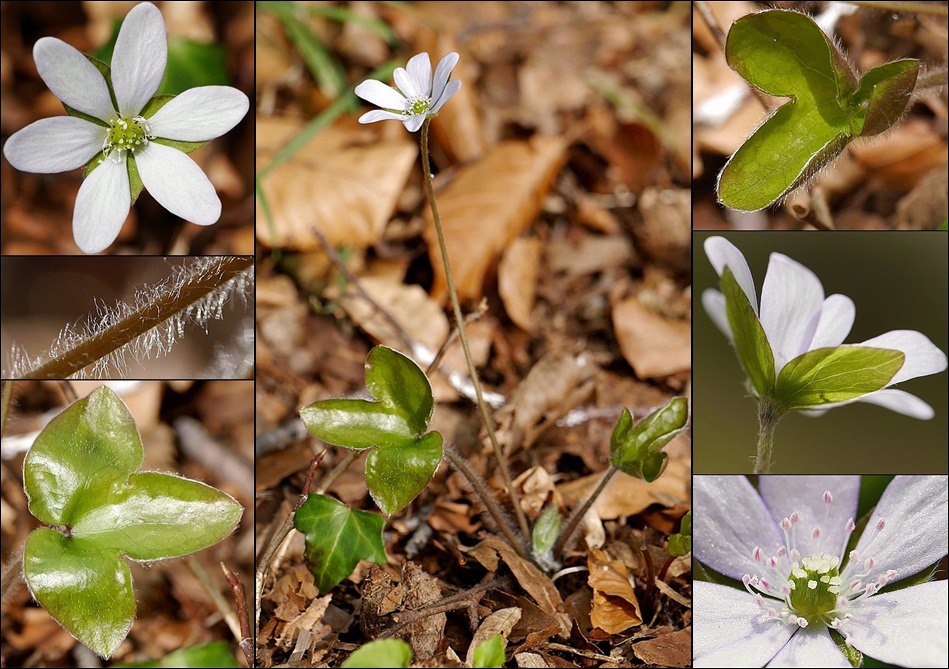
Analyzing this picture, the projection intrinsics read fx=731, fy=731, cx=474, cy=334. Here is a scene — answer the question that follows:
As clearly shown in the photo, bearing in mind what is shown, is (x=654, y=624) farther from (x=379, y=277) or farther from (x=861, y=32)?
(x=861, y=32)

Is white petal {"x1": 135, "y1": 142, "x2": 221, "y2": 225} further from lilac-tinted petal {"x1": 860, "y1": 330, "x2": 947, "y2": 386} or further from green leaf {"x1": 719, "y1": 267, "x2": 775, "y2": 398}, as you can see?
lilac-tinted petal {"x1": 860, "y1": 330, "x2": 947, "y2": 386}

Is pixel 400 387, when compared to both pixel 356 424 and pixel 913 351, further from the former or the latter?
pixel 913 351

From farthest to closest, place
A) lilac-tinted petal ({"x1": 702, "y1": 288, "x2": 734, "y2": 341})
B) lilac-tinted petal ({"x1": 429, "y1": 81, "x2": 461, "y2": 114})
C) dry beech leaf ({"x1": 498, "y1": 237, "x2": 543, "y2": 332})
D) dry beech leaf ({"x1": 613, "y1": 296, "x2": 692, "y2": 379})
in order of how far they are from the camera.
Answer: dry beech leaf ({"x1": 498, "y1": 237, "x2": 543, "y2": 332}) < dry beech leaf ({"x1": 613, "y1": 296, "x2": 692, "y2": 379}) < lilac-tinted petal ({"x1": 702, "y1": 288, "x2": 734, "y2": 341}) < lilac-tinted petal ({"x1": 429, "y1": 81, "x2": 461, "y2": 114})

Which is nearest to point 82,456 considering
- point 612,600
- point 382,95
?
point 382,95

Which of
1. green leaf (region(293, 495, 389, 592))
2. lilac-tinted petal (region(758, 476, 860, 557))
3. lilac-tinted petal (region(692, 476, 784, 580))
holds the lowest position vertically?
green leaf (region(293, 495, 389, 592))

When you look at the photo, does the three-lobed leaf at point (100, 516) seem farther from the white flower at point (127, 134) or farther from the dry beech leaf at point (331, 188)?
the dry beech leaf at point (331, 188)

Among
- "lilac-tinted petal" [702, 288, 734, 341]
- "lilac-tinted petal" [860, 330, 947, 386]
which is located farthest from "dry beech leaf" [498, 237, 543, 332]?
"lilac-tinted petal" [860, 330, 947, 386]

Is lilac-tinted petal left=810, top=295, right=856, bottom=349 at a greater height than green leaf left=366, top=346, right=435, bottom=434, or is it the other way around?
lilac-tinted petal left=810, top=295, right=856, bottom=349
